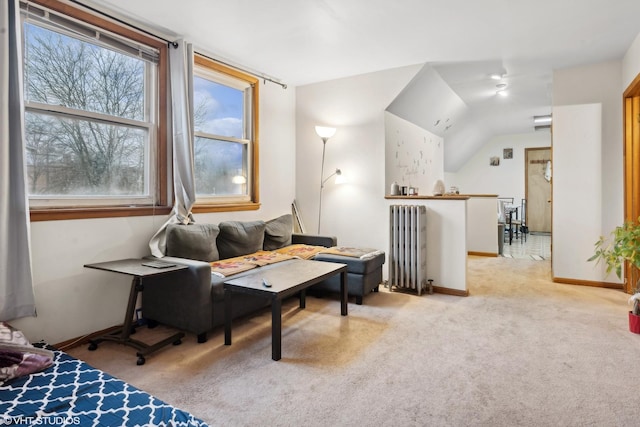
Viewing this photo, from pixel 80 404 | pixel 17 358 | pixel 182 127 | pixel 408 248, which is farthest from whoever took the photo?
pixel 408 248

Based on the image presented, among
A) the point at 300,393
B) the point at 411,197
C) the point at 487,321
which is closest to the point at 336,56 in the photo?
the point at 411,197

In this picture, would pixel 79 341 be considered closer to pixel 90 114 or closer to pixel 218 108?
pixel 90 114

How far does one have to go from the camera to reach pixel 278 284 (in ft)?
7.90

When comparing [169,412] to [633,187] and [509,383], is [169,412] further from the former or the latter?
[633,187]

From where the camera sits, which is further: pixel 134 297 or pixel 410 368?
pixel 134 297

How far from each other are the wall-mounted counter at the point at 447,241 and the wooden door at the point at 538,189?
597 centimetres

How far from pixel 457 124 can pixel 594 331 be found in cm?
456

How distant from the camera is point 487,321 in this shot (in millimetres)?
2963

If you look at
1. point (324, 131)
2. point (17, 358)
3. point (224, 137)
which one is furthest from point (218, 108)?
point (17, 358)

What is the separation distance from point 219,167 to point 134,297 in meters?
1.77

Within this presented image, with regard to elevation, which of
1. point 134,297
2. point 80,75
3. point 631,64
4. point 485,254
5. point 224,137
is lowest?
point 485,254

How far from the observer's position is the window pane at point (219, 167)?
144 inches

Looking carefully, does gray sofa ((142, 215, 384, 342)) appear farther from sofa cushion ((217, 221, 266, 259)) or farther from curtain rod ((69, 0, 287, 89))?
curtain rod ((69, 0, 287, 89))

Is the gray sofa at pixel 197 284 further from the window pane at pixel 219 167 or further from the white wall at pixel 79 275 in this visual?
the window pane at pixel 219 167
